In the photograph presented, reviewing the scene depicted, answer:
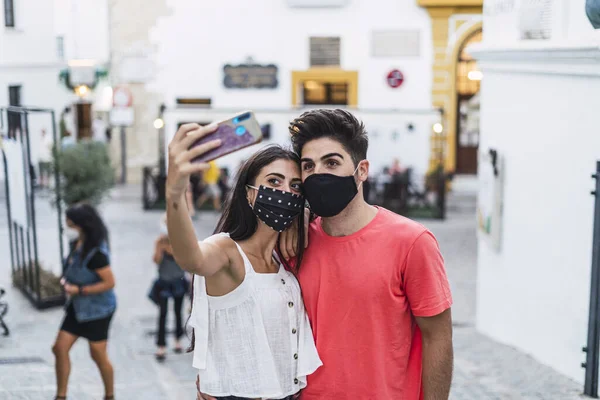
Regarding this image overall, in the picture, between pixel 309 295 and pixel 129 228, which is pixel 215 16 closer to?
pixel 129 228

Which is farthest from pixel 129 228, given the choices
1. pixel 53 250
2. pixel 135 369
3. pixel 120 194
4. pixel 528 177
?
pixel 528 177

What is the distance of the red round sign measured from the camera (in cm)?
→ 2303

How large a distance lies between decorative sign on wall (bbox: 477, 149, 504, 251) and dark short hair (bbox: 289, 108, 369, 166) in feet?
19.5

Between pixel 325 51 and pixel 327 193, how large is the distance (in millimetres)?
20055

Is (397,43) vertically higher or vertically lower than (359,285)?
higher

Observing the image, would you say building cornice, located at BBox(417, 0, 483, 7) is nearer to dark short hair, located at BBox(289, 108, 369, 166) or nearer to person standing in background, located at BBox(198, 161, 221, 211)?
person standing in background, located at BBox(198, 161, 221, 211)

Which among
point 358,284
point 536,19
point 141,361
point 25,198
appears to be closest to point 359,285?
point 358,284

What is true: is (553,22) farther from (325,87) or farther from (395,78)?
(325,87)

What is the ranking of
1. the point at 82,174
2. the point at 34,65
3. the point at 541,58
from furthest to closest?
the point at 34,65 → the point at 82,174 → the point at 541,58

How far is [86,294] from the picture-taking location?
6566mm

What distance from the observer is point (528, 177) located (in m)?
8.44

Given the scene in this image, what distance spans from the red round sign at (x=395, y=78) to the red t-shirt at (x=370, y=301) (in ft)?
64.9

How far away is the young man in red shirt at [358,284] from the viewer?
11.4 feet

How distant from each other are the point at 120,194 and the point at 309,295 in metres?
19.6
